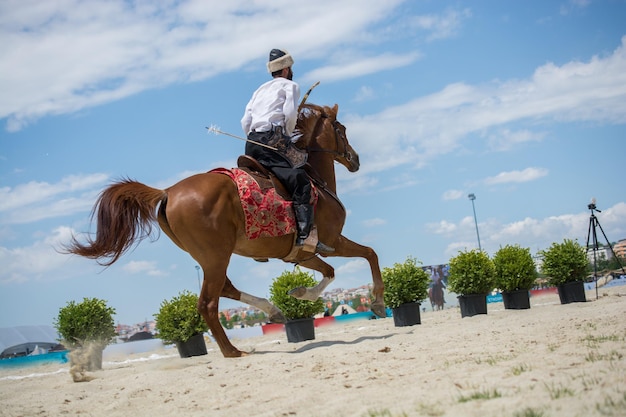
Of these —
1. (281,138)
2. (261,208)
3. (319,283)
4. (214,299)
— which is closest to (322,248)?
(319,283)

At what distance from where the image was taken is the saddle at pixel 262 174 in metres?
8.01

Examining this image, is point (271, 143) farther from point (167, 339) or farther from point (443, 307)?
point (443, 307)

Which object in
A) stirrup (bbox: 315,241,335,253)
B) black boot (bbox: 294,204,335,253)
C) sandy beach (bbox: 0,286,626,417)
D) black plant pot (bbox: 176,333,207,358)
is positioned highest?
black boot (bbox: 294,204,335,253)

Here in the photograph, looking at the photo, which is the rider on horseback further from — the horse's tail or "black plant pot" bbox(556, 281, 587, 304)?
"black plant pot" bbox(556, 281, 587, 304)

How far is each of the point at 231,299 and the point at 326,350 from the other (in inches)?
78.9

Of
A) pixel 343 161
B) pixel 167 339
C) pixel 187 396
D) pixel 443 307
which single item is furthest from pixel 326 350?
pixel 443 307

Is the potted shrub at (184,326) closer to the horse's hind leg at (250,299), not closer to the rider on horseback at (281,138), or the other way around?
the horse's hind leg at (250,299)

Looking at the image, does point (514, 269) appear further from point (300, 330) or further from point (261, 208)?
point (261, 208)

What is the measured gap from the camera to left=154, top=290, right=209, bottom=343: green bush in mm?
10211

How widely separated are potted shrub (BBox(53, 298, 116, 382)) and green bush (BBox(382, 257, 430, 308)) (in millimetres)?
4807

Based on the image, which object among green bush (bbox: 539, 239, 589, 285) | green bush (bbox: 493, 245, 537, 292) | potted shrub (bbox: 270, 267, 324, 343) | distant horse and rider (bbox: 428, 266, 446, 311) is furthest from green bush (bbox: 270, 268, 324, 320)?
distant horse and rider (bbox: 428, 266, 446, 311)

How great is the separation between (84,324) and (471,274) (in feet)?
22.1

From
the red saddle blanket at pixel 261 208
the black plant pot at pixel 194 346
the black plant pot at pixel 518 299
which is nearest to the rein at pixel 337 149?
the red saddle blanket at pixel 261 208

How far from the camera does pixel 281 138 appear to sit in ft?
26.9
